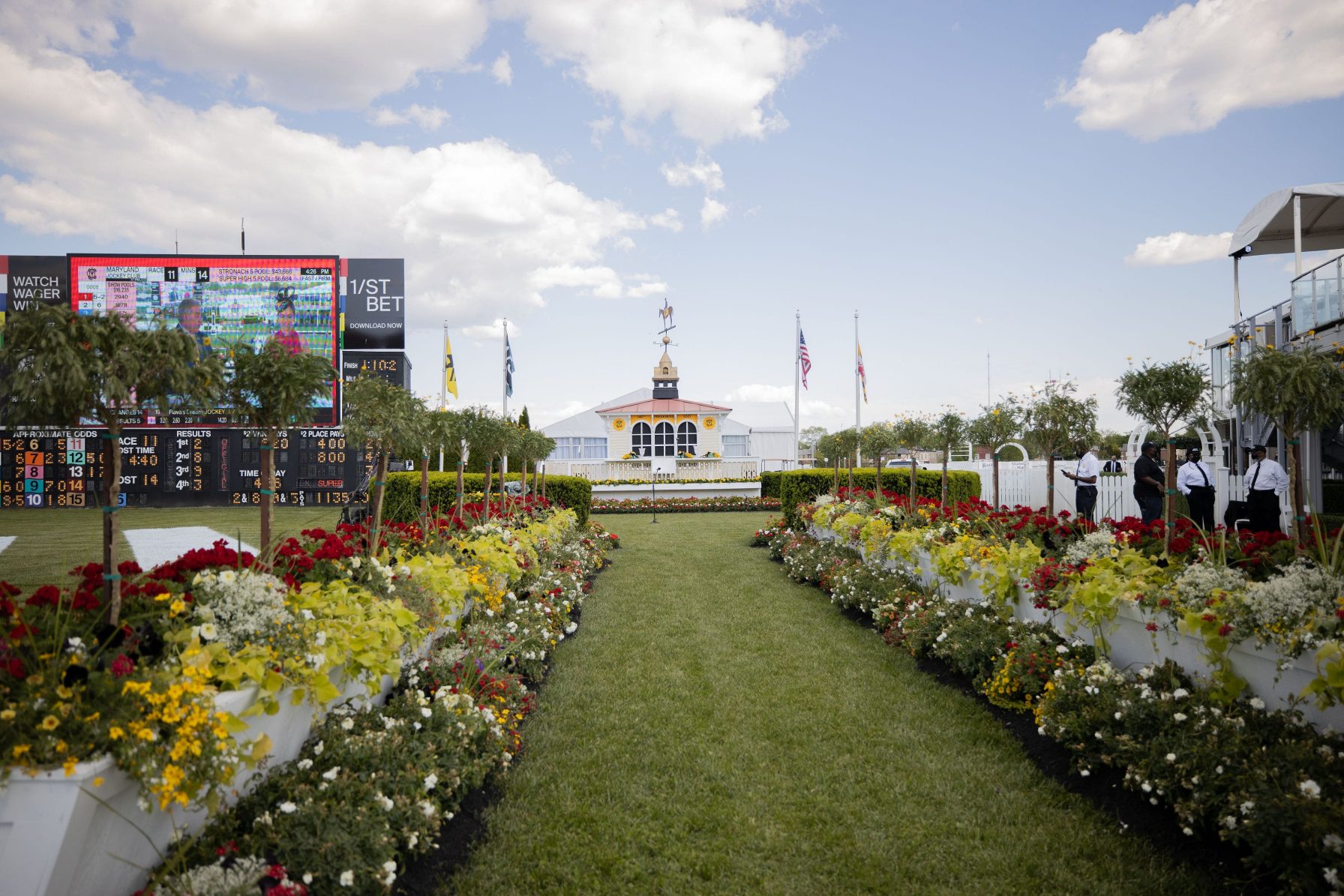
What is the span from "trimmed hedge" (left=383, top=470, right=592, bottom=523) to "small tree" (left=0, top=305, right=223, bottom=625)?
1149 centimetres

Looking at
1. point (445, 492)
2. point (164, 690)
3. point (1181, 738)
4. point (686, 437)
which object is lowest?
point (1181, 738)

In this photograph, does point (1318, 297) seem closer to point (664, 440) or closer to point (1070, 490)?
point (1070, 490)

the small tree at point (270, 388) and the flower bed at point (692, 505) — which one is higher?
the small tree at point (270, 388)

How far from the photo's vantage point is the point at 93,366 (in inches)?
124

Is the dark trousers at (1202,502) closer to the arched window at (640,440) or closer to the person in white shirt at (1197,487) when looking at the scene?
the person in white shirt at (1197,487)

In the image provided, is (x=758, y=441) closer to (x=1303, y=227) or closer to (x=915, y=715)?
(x=1303, y=227)

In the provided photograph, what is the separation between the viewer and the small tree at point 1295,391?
5023mm

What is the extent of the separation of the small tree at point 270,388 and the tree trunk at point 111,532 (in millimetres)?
963

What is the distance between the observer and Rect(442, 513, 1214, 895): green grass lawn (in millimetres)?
3213

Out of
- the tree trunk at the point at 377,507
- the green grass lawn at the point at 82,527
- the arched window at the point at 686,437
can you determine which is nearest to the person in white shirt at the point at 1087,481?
the tree trunk at the point at 377,507

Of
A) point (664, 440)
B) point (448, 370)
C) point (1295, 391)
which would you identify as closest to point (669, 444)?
point (664, 440)

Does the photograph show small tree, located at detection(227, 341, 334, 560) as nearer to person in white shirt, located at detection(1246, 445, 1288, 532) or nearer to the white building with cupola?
person in white shirt, located at detection(1246, 445, 1288, 532)

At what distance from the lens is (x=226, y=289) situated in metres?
18.7

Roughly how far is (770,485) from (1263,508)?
598 inches
